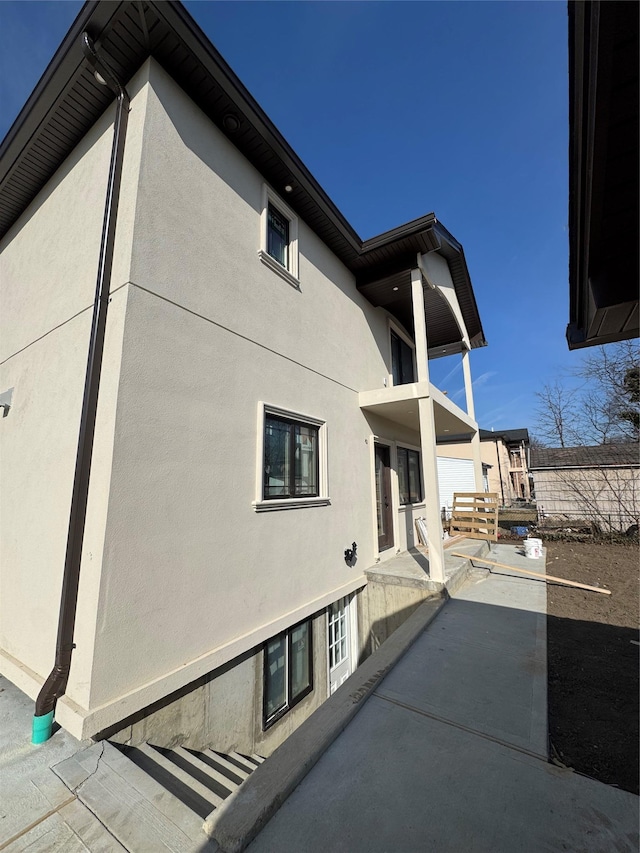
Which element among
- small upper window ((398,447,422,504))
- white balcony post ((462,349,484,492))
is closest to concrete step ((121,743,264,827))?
small upper window ((398,447,422,504))

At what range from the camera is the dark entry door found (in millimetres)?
7566

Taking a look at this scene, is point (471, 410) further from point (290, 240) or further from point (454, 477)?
point (454, 477)

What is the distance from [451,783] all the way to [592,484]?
11.7 metres

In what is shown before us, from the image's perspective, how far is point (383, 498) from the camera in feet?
25.9

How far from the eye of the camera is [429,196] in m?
7.14

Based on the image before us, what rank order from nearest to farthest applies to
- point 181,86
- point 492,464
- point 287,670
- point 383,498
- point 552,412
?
point 181,86 < point 287,670 < point 383,498 < point 552,412 < point 492,464

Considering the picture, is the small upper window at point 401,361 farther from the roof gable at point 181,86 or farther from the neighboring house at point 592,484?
the neighboring house at point 592,484

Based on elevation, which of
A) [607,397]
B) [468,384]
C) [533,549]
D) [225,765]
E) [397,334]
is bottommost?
[225,765]

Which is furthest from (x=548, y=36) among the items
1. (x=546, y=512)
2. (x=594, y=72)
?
(x=546, y=512)

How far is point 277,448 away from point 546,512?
10999 mm

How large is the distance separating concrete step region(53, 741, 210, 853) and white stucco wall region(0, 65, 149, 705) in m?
0.42

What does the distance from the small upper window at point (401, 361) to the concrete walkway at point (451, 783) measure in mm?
6913

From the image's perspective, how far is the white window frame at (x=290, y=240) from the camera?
4879 millimetres

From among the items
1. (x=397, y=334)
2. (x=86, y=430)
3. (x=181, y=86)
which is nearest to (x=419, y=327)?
(x=397, y=334)
